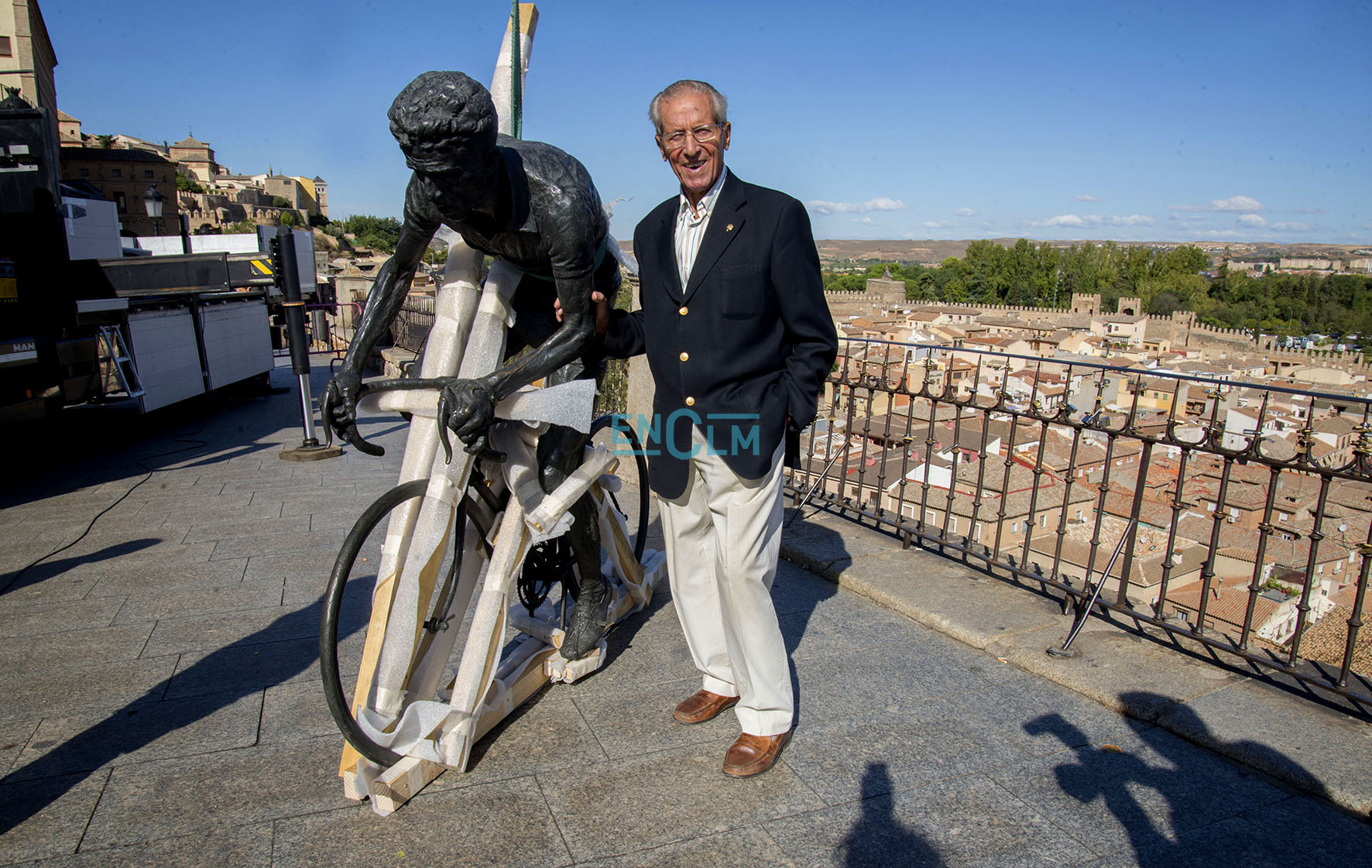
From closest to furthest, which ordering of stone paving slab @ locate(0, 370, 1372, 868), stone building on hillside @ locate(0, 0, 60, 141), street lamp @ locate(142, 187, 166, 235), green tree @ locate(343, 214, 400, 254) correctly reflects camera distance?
stone paving slab @ locate(0, 370, 1372, 868), street lamp @ locate(142, 187, 166, 235), stone building on hillside @ locate(0, 0, 60, 141), green tree @ locate(343, 214, 400, 254)

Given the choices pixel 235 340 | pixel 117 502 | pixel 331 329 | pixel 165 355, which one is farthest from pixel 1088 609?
pixel 331 329

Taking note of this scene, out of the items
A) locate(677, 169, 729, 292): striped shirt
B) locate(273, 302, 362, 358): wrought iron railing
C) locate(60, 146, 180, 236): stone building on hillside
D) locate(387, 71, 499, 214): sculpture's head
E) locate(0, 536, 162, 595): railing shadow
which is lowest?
locate(273, 302, 362, 358): wrought iron railing

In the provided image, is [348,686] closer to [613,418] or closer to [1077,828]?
[613,418]

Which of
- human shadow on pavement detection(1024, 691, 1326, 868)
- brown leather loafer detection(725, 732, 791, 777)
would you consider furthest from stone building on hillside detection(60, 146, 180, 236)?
human shadow on pavement detection(1024, 691, 1326, 868)

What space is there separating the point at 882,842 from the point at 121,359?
294 inches

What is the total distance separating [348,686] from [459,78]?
83.5 inches

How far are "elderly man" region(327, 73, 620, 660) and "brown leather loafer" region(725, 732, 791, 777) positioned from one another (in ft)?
3.40

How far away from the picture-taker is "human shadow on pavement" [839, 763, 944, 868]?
2.04 meters

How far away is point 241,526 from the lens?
4.91 metres

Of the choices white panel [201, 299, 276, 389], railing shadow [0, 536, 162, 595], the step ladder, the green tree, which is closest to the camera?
railing shadow [0, 536, 162, 595]

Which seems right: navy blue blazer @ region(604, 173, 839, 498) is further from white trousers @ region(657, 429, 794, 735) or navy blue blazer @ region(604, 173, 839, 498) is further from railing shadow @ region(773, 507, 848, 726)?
railing shadow @ region(773, 507, 848, 726)

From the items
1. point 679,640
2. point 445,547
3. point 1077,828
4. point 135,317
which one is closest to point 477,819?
point 445,547

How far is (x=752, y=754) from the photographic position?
7.97ft

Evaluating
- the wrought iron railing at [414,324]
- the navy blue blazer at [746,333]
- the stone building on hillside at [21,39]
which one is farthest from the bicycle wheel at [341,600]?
the stone building on hillside at [21,39]
